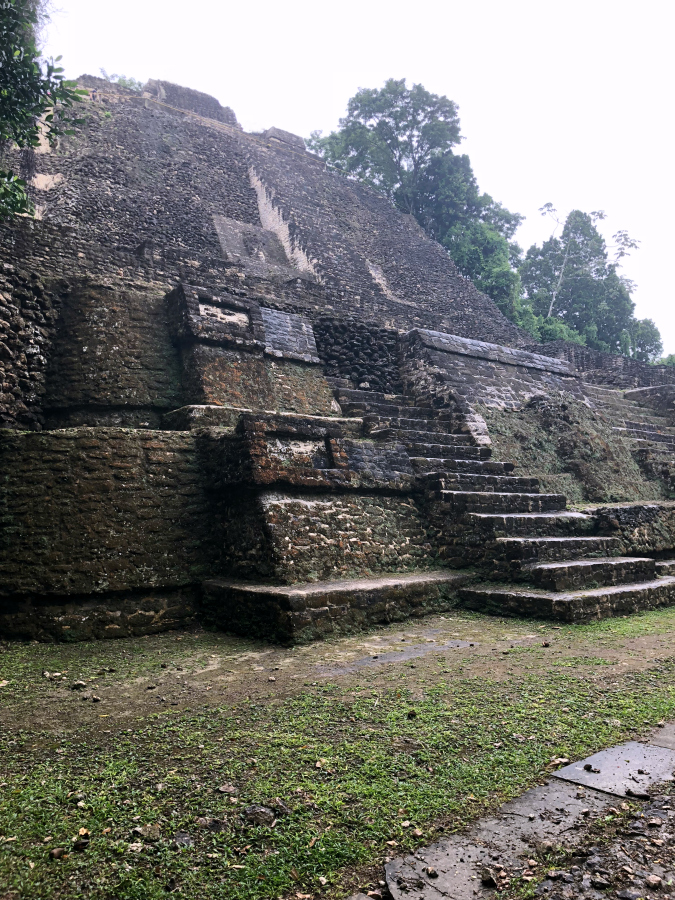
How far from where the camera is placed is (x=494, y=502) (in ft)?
21.2

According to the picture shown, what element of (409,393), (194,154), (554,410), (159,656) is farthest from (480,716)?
(194,154)

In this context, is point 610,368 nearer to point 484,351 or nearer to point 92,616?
point 484,351

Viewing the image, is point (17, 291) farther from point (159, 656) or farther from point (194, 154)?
point (194, 154)

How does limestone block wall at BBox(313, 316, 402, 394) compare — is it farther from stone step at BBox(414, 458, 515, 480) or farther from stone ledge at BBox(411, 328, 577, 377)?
stone step at BBox(414, 458, 515, 480)

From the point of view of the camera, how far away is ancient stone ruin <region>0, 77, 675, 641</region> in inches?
188

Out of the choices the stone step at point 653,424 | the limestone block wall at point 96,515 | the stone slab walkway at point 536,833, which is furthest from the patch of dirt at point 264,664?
the stone step at point 653,424

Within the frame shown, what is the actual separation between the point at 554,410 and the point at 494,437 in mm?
1551

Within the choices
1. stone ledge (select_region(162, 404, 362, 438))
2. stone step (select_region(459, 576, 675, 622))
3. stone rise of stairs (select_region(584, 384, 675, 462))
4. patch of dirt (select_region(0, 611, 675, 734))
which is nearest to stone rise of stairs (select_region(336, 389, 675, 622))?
stone step (select_region(459, 576, 675, 622))

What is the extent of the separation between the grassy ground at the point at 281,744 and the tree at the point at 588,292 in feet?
90.4

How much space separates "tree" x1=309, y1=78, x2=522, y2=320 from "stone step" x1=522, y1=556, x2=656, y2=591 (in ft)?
83.6

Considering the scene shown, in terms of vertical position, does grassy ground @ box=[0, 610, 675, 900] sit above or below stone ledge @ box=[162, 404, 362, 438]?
below

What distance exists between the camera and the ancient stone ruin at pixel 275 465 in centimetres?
479

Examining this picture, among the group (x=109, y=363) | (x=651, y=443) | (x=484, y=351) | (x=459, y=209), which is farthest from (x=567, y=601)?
(x=459, y=209)

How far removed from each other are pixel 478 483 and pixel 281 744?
4586 mm
